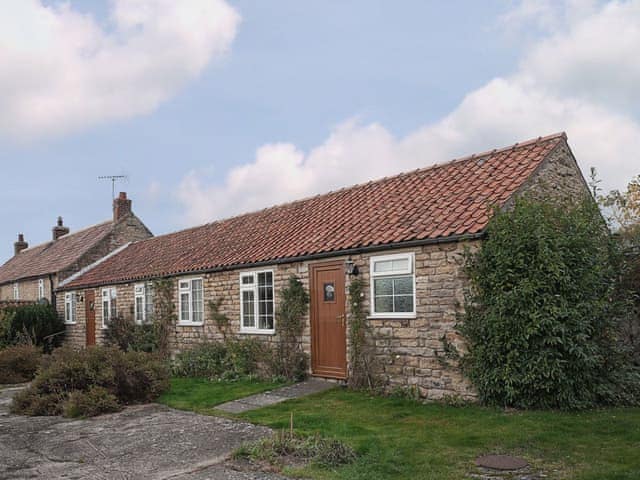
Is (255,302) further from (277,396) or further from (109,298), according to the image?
(109,298)

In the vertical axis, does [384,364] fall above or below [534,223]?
below

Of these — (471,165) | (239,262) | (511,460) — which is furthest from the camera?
(239,262)

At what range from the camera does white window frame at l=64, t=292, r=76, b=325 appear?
86.2 feet

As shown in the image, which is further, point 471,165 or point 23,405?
point 471,165

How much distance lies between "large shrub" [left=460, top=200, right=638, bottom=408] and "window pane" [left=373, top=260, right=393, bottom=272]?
6.09ft

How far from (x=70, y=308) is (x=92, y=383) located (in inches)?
645

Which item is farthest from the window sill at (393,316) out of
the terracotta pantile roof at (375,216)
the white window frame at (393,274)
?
the terracotta pantile roof at (375,216)

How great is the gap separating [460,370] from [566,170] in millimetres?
5200

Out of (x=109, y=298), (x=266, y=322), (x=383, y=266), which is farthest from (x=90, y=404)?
(x=109, y=298)

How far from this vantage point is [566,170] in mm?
12477

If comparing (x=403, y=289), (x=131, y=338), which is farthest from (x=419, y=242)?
(x=131, y=338)

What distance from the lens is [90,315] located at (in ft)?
80.8

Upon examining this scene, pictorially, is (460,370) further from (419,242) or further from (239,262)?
(239,262)

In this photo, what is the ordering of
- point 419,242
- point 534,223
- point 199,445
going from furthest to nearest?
point 419,242
point 534,223
point 199,445
